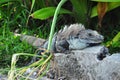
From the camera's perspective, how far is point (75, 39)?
3711mm

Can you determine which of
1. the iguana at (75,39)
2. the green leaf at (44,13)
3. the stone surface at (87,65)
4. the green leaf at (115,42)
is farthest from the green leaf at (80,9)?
the stone surface at (87,65)

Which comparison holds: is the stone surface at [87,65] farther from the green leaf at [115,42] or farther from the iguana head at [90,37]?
the green leaf at [115,42]

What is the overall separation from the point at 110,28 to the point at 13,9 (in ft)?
4.80

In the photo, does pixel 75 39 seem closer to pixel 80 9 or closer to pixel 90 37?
pixel 90 37

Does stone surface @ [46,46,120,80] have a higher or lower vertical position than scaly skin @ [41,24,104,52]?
lower

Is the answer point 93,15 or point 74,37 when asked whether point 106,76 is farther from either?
point 93,15

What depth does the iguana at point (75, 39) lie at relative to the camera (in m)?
3.63

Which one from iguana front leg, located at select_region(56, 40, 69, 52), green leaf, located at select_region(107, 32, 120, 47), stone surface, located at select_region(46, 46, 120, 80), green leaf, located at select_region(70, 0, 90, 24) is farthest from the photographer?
green leaf, located at select_region(70, 0, 90, 24)

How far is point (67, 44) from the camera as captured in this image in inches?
148

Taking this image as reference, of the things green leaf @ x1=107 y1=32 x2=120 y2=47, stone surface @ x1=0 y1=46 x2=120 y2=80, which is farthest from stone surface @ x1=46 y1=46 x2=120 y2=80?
green leaf @ x1=107 y1=32 x2=120 y2=47

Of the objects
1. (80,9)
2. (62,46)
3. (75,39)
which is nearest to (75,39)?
(75,39)

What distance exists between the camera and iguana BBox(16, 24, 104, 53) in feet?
11.9

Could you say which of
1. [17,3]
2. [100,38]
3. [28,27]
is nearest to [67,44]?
[100,38]

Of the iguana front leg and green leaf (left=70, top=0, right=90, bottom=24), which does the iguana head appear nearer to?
the iguana front leg
